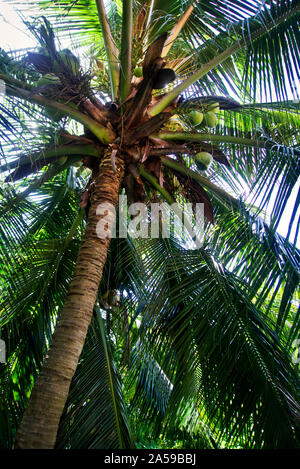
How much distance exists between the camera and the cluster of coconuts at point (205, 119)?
279 centimetres

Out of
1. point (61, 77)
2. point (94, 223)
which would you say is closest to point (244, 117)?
point (61, 77)

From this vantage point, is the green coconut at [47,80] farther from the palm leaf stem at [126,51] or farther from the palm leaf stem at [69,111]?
the palm leaf stem at [126,51]

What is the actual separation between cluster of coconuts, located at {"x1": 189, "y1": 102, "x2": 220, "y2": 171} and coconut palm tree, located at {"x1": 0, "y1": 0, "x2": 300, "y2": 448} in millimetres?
18

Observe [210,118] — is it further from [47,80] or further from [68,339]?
[68,339]

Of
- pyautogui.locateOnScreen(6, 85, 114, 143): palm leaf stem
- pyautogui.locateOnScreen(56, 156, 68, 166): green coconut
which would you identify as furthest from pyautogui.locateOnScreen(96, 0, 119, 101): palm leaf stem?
pyautogui.locateOnScreen(56, 156, 68, 166): green coconut

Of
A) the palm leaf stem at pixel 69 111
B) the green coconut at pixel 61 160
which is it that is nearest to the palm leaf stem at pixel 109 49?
the palm leaf stem at pixel 69 111

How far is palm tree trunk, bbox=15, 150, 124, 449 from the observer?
1.49 meters

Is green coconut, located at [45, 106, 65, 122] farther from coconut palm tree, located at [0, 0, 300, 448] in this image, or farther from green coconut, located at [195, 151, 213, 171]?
green coconut, located at [195, 151, 213, 171]

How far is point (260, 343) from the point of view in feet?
7.44

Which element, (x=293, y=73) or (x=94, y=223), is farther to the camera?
(x=293, y=73)

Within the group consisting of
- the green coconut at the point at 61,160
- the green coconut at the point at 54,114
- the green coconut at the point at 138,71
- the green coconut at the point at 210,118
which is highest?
the green coconut at the point at 138,71

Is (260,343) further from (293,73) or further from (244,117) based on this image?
(244,117)

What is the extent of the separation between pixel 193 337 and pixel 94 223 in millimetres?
1020
